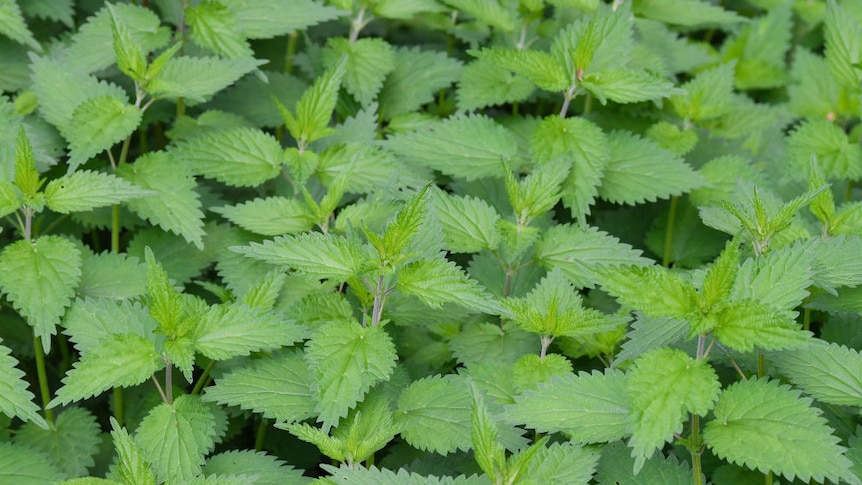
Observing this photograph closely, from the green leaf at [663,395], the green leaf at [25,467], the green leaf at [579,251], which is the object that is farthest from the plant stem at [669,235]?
the green leaf at [25,467]

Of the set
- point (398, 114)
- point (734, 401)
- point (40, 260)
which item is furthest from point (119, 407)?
point (734, 401)

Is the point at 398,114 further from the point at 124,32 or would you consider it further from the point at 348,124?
the point at 124,32

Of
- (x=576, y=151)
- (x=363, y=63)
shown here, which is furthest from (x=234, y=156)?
(x=576, y=151)

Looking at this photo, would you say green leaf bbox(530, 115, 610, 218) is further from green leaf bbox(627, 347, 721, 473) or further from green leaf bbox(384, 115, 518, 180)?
green leaf bbox(627, 347, 721, 473)

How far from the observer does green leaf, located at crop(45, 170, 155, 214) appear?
2775 millimetres

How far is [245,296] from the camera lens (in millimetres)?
2807

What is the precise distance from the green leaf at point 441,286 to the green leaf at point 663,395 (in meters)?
0.45

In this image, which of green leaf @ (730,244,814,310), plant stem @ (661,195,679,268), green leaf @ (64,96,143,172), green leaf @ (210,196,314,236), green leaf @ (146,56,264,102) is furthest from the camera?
plant stem @ (661,195,679,268)

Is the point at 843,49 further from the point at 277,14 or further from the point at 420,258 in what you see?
the point at 277,14

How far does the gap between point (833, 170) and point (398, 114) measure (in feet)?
5.83

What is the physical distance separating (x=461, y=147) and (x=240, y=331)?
1191 millimetres

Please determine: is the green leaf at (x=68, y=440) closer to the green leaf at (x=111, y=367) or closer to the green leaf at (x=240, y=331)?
the green leaf at (x=111, y=367)

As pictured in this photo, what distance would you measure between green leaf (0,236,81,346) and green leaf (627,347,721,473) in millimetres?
1671

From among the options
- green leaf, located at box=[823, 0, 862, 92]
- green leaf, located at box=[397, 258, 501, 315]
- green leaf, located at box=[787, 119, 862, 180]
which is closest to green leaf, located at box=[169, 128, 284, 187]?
green leaf, located at box=[397, 258, 501, 315]
